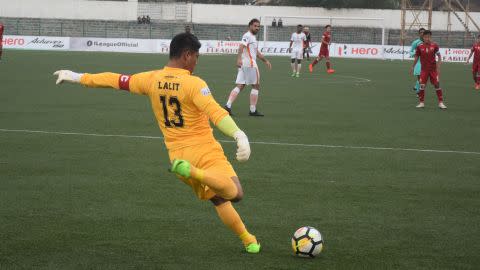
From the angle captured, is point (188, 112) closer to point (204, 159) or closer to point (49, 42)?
point (204, 159)

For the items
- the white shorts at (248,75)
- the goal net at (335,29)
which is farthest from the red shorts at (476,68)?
the goal net at (335,29)

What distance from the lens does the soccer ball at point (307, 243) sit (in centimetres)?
709

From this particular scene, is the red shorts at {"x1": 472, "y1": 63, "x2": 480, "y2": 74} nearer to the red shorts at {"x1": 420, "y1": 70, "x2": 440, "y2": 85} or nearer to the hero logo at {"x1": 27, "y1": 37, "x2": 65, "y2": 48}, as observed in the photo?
the red shorts at {"x1": 420, "y1": 70, "x2": 440, "y2": 85}

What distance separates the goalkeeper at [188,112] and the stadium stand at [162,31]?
60876 mm

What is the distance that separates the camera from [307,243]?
709 centimetres

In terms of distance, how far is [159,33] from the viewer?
67.6 metres

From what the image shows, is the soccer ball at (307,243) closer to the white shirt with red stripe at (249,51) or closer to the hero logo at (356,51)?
the white shirt with red stripe at (249,51)

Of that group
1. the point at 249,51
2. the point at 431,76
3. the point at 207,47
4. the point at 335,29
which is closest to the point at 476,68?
the point at 431,76

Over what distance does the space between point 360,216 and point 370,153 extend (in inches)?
194

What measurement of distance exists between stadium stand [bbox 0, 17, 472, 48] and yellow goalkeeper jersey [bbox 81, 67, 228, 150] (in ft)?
200

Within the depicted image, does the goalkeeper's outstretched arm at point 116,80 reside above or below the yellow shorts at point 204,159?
above

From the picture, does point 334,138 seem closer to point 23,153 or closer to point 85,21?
point 23,153

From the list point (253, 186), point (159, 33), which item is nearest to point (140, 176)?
point (253, 186)

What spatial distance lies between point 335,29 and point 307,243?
64413 millimetres
